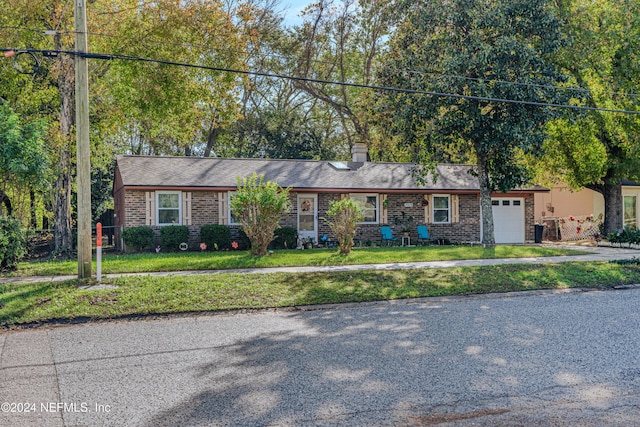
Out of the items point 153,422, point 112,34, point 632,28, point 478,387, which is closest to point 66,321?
point 153,422

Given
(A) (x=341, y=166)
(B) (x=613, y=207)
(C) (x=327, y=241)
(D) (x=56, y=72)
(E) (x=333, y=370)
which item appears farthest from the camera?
(A) (x=341, y=166)

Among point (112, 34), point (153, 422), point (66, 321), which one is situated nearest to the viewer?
point (153, 422)

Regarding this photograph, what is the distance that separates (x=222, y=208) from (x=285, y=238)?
9.24 feet

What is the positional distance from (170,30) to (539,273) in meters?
15.1

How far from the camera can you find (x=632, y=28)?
20.6 m

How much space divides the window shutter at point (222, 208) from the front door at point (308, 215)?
10.3 ft

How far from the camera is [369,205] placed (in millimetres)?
22297

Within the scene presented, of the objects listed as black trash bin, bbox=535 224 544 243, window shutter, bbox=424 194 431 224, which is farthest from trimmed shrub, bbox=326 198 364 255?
black trash bin, bbox=535 224 544 243

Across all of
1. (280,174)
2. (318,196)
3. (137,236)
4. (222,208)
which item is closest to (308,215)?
(318,196)

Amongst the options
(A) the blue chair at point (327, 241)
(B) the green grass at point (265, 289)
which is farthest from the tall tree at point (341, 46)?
(B) the green grass at point (265, 289)

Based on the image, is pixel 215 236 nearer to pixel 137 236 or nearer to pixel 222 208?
pixel 222 208

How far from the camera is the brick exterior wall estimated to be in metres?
19.1

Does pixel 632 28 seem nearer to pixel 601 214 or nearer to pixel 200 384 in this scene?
pixel 601 214

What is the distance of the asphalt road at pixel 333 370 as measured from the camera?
4441 millimetres
